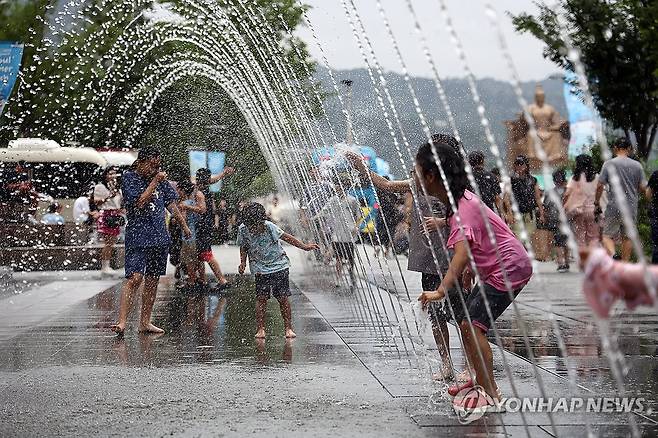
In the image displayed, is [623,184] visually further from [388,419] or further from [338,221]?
[388,419]

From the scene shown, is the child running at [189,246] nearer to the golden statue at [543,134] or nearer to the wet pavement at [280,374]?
the wet pavement at [280,374]

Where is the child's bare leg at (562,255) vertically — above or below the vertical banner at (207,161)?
below

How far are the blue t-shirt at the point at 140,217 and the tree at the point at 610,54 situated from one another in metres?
10.2

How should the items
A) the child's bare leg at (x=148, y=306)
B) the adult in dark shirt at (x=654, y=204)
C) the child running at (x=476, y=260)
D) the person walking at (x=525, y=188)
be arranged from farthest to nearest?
the person walking at (x=525, y=188) → the adult in dark shirt at (x=654, y=204) → the child's bare leg at (x=148, y=306) → the child running at (x=476, y=260)

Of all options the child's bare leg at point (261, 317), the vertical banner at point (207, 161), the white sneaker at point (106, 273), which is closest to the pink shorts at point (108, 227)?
the white sneaker at point (106, 273)

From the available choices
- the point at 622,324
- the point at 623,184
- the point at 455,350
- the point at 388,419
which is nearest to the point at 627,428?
the point at 388,419

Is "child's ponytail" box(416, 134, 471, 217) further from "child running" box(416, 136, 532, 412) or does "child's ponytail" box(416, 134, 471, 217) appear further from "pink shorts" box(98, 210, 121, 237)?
"pink shorts" box(98, 210, 121, 237)

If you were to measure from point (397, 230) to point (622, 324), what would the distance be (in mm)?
9813

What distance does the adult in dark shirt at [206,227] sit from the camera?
50.5 feet

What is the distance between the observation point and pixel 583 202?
16.2m

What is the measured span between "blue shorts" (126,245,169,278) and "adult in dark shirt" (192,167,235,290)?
4645 millimetres

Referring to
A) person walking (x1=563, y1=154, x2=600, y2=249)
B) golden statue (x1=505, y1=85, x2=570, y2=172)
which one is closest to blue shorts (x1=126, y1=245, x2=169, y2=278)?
person walking (x1=563, y1=154, x2=600, y2=249)

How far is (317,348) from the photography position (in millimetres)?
8719

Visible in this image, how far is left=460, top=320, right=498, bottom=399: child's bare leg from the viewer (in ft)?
20.1
